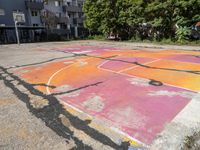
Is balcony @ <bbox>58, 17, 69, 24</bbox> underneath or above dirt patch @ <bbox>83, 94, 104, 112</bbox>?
above

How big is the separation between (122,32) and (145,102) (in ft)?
100

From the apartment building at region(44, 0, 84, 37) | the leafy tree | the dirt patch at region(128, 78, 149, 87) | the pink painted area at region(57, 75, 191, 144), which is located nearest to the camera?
the pink painted area at region(57, 75, 191, 144)

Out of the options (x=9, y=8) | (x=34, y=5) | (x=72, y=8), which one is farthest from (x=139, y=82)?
(x=72, y=8)

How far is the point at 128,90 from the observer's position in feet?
28.5

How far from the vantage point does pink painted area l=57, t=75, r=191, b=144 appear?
5637 mm

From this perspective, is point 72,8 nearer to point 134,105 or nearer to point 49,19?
point 49,19

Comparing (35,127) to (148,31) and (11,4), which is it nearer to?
(148,31)

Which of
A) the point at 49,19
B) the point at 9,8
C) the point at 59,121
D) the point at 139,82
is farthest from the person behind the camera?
the point at 49,19

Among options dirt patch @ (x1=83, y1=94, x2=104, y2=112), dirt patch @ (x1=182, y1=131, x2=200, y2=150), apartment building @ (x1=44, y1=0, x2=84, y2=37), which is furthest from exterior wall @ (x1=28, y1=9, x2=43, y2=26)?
dirt patch @ (x1=182, y1=131, x2=200, y2=150)

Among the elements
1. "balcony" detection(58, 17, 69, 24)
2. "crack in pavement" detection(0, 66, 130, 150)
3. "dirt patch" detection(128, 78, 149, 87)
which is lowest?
"crack in pavement" detection(0, 66, 130, 150)

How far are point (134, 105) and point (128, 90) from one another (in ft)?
5.33

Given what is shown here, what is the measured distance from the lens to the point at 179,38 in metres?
26.5

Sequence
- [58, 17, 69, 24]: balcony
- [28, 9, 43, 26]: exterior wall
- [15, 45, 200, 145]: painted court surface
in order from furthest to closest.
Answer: [58, 17, 69, 24]: balcony
[28, 9, 43, 26]: exterior wall
[15, 45, 200, 145]: painted court surface

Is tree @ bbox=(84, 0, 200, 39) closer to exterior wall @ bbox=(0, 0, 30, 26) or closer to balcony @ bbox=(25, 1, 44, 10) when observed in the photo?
balcony @ bbox=(25, 1, 44, 10)
